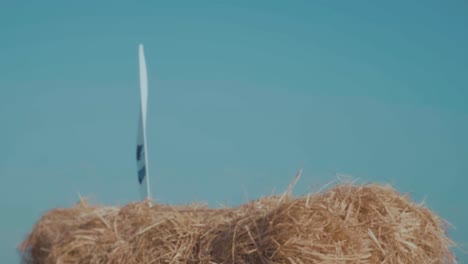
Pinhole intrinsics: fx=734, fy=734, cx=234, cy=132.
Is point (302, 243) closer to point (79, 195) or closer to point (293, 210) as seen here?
point (293, 210)

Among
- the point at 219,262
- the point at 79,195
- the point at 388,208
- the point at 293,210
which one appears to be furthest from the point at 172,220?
the point at 79,195

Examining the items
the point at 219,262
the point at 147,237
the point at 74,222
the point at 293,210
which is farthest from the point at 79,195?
the point at 293,210

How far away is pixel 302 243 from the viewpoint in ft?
17.2

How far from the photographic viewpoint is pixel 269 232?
5.41 m

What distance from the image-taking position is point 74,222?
24.7ft

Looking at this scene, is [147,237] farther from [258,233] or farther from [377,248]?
[377,248]

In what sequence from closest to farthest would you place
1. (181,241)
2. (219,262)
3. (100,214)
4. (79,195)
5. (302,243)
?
(302,243)
(219,262)
(181,241)
(100,214)
(79,195)

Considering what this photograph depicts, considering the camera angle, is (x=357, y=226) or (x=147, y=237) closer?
(x=357, y=226)

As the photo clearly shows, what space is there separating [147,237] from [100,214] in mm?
967

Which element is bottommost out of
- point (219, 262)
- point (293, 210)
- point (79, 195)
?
point (219, 262)

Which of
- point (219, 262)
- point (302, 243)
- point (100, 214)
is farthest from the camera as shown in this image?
point (100, 214)

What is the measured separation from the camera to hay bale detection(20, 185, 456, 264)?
5371 mm

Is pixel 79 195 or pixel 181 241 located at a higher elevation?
pixel 79 195

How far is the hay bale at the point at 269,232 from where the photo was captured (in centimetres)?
537
